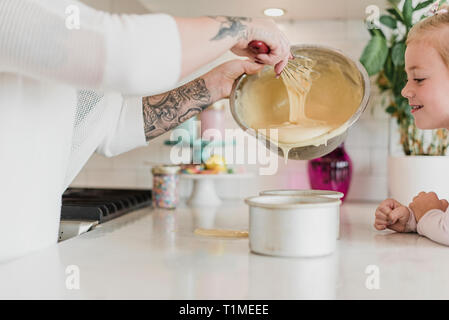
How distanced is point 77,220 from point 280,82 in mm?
636

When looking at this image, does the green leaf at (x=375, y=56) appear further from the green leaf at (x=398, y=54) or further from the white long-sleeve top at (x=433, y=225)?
the white long-sleeve top at (x=433, y=225)

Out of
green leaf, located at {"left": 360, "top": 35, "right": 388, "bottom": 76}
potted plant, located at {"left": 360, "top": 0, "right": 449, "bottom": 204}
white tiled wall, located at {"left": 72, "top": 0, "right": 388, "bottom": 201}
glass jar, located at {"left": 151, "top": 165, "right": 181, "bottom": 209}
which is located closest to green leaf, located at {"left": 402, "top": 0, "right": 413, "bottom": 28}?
potted plant, located at {"left": 360, "top": 0, "right": 449, "bottom": 204}

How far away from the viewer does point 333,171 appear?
1.68 metres

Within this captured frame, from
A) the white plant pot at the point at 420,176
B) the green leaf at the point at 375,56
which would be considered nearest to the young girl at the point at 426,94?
the white plant pot at the point at 420,176

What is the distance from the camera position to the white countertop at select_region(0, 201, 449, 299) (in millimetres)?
672

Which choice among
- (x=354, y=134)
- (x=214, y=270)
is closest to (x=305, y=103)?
(x=214, y=270)

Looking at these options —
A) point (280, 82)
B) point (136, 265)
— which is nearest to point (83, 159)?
point (136, 265)

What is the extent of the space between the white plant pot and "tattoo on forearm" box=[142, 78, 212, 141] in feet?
2.24

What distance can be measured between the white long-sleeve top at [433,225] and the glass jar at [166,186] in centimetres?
77

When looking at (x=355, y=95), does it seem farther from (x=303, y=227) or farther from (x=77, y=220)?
(x=77, y=220)

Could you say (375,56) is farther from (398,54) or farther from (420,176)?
(420,176)

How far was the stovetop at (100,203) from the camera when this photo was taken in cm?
129
